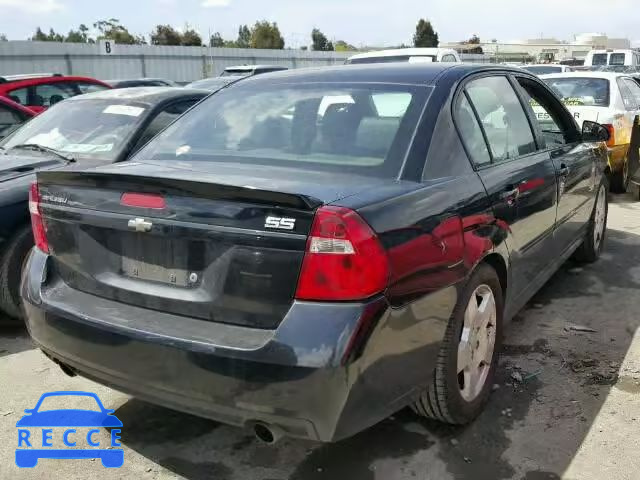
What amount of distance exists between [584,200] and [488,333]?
2095 millimetres

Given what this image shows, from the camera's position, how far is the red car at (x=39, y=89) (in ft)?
35.9

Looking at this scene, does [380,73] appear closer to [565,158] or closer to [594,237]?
[565,158]

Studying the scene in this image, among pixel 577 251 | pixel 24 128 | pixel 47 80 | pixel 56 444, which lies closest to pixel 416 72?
pixel 56 444

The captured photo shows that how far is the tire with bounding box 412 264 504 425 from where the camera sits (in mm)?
2729

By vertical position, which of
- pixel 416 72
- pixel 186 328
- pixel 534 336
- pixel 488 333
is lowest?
pixel 534 336

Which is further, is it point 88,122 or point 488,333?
point 88,122

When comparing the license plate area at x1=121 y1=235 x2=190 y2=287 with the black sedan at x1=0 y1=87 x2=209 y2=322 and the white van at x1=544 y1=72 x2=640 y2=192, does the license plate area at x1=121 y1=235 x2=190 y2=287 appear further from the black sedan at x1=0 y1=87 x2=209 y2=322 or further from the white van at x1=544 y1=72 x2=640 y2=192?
the white van at x1=544 y1=72 x2=640 y2=192

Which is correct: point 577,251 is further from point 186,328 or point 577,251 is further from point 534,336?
point 186,328

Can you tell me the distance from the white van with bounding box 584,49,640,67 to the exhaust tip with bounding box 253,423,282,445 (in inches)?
1016

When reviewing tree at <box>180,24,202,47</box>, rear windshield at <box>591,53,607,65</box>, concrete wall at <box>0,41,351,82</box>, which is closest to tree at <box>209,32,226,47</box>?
tree at <box>180,24,202,47</box>

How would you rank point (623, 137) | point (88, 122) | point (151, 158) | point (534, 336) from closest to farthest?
point (151, 158), point (534, 336), point (88, 122), point (623, 137)

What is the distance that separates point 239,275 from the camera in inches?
90.2

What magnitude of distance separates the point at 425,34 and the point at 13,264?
3049 inches

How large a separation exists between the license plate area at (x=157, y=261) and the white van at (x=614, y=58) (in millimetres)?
25699
